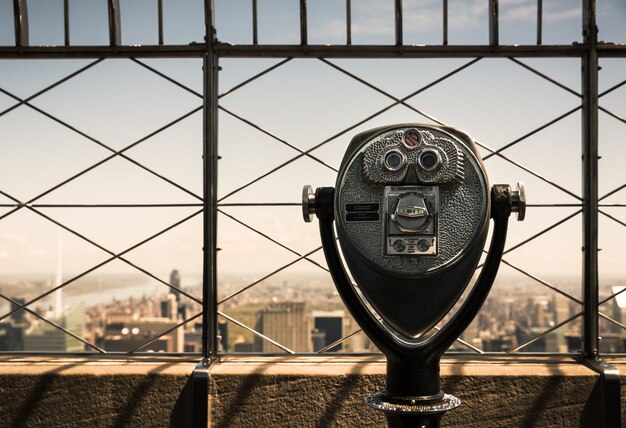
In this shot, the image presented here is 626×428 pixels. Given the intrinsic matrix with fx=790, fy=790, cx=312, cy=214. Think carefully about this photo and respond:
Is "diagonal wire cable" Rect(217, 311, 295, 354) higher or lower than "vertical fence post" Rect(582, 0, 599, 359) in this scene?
lower

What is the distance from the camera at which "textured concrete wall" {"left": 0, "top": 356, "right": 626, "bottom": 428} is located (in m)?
2.90

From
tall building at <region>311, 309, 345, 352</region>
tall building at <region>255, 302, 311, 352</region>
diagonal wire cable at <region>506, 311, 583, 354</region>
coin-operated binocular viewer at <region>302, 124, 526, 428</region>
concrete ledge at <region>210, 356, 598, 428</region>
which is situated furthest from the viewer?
tall building at <region>311, 309, 345, 352</region>

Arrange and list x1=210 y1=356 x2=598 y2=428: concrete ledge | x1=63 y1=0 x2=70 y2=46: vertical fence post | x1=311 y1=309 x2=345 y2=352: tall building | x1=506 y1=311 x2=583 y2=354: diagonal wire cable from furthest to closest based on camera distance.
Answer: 1. x1=311 y1=309 x2=345 y2=352: tall building
2. x1=63 y1=0 x2=70 y2=46: vertical fence post
3. x1=506 y1=311 x2=583 y2=354: diagonal wire cable
4. x1=210 y1=356 x2=598 y2=428: concrete ledge

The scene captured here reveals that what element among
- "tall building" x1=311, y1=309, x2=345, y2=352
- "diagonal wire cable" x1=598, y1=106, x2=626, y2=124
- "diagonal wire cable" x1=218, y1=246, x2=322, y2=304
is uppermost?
"diagonal wire cable" x1=598, y1=106, x2=626, y2=124

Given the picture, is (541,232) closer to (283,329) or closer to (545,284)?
(545,284)

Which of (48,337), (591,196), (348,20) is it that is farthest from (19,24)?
(48,337)

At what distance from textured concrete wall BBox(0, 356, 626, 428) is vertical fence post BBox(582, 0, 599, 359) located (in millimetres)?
198

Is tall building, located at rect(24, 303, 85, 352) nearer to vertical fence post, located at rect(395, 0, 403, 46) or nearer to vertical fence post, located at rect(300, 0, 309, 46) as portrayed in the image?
vertical fence post, located at rect(300, 0, 309, 46)

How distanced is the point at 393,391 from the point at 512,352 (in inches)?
49.7

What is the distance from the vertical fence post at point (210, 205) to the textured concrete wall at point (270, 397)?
181mm

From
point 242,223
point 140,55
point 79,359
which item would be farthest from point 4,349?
point 140,55

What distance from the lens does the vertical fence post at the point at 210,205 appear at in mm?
3033

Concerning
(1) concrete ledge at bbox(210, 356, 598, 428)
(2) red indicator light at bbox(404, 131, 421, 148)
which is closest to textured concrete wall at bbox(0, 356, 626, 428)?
(1) concrete ledge at bbox(210, 356, 598, 428)

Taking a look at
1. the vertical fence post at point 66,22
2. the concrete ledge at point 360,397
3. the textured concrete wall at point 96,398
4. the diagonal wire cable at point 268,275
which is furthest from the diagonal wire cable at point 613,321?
the vertical fence post at point 66,22
